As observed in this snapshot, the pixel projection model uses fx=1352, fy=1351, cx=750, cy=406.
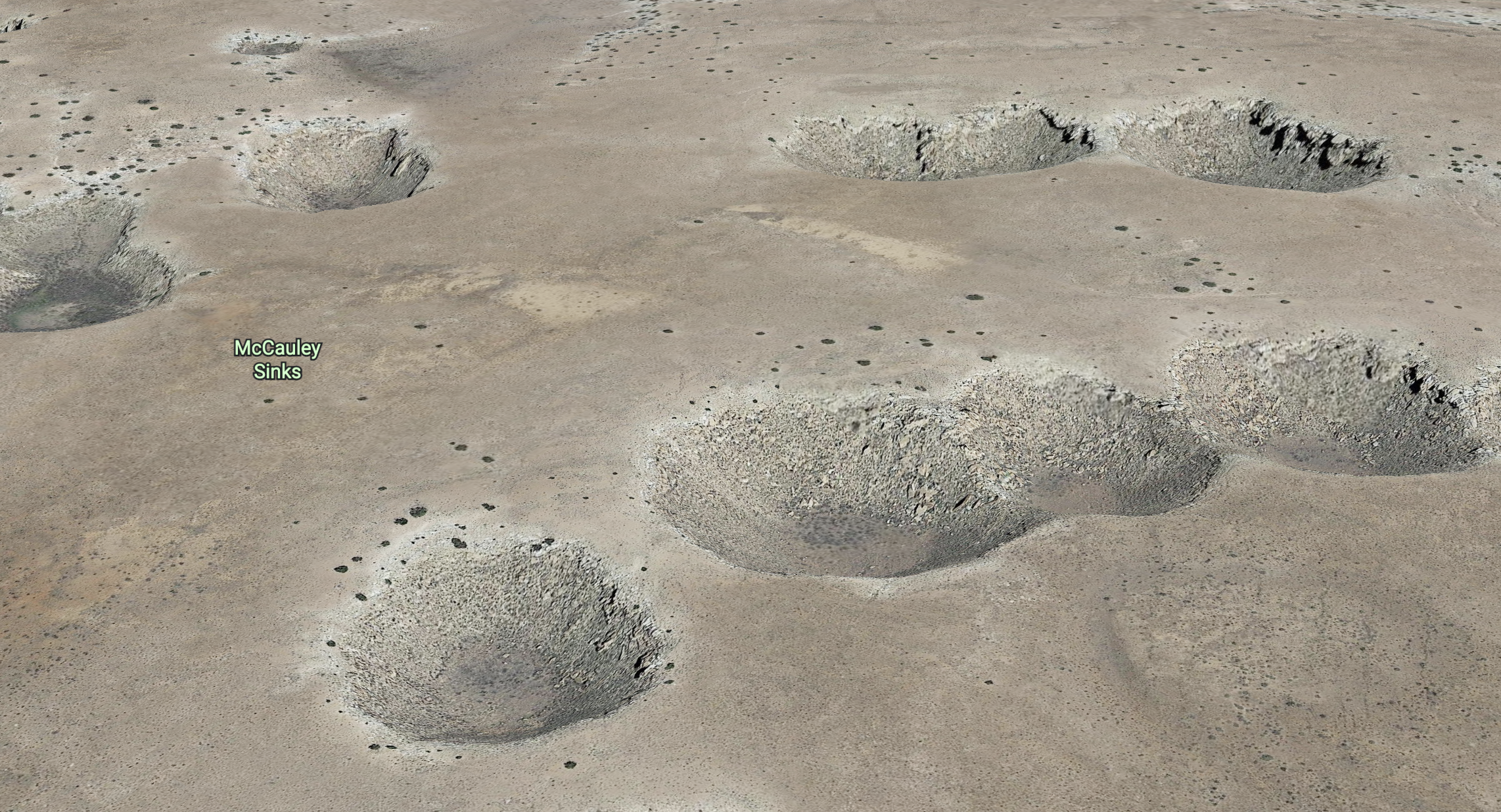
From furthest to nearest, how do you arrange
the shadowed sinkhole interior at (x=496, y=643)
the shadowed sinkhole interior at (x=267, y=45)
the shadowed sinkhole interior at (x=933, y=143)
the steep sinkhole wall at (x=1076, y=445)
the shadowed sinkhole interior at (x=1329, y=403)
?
1. the shadowed sinkhole interior at (x=267, y=45)
2. the shadowed sinkhole interior at (x=933, y=143)
3. the shadowed sinkhole interior at (x=1329, y=403)
4. the steep sinkhole wall at (x=1076, y=445)
5. the shadowed sinkhole interior at (x=496, y=643)

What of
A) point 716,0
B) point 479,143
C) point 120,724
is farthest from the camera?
point 716,0

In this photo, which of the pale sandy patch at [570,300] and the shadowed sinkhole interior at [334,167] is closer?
the pale sandy patch at [570,300]

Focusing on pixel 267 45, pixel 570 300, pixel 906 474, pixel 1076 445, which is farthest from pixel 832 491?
pixel 267 45

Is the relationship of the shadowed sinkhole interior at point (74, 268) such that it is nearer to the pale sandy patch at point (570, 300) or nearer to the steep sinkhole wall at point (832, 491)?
the pale sandy patch at point (570, 300)

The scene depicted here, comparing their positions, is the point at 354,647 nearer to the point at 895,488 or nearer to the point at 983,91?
the point at 895,488

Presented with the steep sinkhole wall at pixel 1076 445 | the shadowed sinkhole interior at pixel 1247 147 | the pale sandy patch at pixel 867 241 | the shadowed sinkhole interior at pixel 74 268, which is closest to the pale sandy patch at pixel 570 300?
the pale sandy patch at pixel 867 241

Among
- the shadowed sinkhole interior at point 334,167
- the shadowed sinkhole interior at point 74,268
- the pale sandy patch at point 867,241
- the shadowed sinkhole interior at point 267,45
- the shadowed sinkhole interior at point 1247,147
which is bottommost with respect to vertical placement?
the shadowed sinkhole interior at point 74,268

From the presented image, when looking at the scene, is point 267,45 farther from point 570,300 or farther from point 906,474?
point 906,474

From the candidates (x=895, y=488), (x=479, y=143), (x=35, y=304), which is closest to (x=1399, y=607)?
(x=895, y=488)
